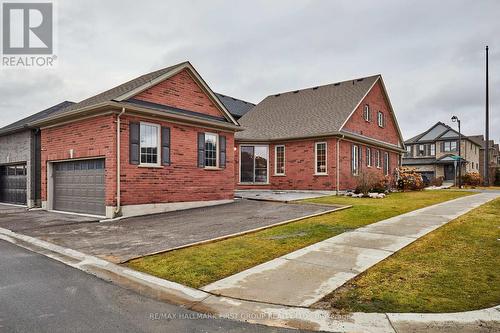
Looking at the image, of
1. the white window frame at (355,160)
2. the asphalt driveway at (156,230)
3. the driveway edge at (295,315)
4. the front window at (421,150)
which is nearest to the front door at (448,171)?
the front window at (421,150)

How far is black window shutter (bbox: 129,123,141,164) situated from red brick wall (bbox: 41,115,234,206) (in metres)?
0.17

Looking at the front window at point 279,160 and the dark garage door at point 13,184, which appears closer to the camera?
the dark garage door at point 13,184

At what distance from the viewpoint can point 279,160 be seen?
22.9 m

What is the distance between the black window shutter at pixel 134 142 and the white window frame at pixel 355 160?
1417 centimetres

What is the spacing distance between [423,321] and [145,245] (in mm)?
6205

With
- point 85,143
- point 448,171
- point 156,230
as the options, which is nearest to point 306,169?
point 85,143

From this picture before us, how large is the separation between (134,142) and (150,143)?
0.84 metres

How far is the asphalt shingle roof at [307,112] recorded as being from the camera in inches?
862

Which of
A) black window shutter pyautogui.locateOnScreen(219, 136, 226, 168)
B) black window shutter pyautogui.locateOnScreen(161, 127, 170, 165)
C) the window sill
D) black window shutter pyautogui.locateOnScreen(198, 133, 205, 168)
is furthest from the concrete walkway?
black window shutter pyautogui.locateOnScreen(219, 136, 226, 168)

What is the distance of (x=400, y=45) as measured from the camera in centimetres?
2241

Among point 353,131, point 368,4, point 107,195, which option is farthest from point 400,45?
point 107,195

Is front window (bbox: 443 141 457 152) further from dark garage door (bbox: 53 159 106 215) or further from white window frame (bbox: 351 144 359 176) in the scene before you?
dark garage door (bbox: 53 159 106 215)

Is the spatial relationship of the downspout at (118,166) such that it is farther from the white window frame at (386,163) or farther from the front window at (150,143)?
the white window frame at (386,163)

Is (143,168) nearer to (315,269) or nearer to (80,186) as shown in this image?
(80,186)
